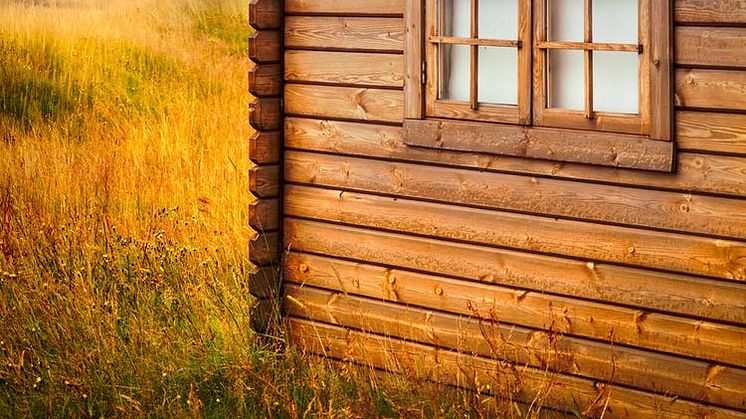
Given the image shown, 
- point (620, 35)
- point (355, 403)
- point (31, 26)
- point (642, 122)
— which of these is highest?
point (31, 26)

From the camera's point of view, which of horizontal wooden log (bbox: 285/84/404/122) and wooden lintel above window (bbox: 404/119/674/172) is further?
horizontal wooden log (bbox: 285/84/404/122)

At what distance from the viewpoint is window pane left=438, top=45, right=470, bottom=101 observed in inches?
253

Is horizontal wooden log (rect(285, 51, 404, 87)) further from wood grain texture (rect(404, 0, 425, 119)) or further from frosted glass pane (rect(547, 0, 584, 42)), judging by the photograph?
frosted glass pane (rect(547, 0, 584, 42))

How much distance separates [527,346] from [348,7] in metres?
1.94

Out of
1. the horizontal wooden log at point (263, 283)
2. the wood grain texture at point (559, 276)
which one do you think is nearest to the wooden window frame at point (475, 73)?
the wood grain texture at point (559, 276)

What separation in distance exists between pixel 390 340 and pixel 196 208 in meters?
3.74

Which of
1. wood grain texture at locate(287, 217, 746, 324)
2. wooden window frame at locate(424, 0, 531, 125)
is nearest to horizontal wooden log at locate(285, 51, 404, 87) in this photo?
wooden window frame at locate(424, 0, 531, 125)

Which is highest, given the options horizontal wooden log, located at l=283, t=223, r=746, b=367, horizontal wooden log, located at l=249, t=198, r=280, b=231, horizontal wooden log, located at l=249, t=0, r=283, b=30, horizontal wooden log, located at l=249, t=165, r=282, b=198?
horizontal wooden log, located at l=249, t=0, r=283, b=30

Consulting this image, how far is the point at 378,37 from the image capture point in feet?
22.1

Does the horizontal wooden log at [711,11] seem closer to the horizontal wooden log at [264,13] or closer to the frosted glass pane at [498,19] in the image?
the frosted glass pane at [498,19]

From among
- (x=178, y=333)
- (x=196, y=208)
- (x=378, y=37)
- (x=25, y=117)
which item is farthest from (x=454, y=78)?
(x=25, y=117)

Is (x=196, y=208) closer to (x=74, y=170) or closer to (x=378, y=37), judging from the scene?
(x=74, y=170)

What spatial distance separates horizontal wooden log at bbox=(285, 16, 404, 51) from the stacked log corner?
0.11 m

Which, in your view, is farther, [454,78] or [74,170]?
[74,170]
